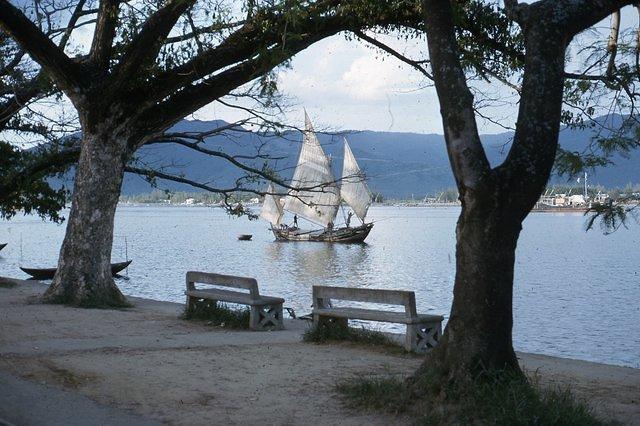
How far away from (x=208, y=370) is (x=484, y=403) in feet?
12.1

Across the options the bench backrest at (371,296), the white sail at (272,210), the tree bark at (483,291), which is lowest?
the white sail at (272,210)

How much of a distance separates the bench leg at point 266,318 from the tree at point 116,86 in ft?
13.0

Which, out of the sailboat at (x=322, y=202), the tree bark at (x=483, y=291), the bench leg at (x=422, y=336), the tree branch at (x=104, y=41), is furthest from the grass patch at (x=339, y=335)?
the sailboat at (x=322, y=202)

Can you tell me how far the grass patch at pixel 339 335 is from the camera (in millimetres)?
12031

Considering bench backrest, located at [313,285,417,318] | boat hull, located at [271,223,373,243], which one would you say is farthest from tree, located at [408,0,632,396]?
boat hull, located at [271,223,373,243]

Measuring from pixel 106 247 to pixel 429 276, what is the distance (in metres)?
32.9

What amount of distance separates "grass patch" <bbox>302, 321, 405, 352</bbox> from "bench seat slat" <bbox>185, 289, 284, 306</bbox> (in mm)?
1370

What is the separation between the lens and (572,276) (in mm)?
47156

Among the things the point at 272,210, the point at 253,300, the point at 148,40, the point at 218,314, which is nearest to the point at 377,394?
the point at 253,300

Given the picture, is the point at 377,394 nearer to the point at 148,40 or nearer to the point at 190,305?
the point at 190,305

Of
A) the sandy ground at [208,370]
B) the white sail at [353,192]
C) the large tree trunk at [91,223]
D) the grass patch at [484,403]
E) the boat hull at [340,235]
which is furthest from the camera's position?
the boat hull at [340,235]

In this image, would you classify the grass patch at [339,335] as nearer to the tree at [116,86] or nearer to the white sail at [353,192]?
the tree at [116,86]

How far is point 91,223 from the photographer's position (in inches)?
636

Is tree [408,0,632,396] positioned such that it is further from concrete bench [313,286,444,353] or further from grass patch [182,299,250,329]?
grass patch [182,299,250,329]
